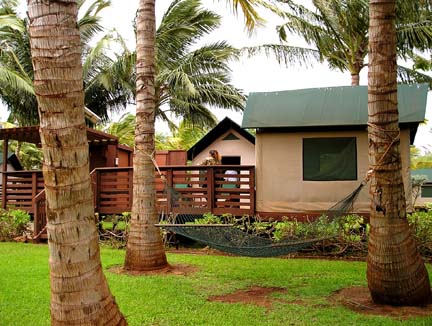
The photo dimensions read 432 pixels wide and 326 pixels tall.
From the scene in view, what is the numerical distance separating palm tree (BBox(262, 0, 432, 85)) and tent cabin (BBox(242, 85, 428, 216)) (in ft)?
13.4

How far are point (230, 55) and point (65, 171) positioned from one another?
14.5m

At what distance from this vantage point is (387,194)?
166 inches

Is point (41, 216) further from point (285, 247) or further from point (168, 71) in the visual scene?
point (168, 71)

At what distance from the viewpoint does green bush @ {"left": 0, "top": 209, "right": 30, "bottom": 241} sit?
962 centimetres

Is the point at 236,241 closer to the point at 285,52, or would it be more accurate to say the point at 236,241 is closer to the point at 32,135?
the point at 32,135

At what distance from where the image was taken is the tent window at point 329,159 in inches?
336

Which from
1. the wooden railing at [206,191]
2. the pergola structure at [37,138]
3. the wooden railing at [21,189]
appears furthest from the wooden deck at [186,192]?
the pergola structure at [37,138]

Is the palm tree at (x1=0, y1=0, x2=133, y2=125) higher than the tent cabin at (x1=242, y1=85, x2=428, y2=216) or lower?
higher

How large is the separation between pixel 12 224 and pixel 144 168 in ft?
17.0

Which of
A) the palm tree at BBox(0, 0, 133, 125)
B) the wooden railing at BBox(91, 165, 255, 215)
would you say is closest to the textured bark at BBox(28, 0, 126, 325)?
the wooden railing at BBox(91, 165, 255, 215)

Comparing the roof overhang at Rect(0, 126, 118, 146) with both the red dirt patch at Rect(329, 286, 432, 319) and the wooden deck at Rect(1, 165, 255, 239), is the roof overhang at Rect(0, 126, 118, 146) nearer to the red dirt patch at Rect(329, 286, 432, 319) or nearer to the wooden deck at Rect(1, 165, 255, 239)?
the wooden deck at Rect(1, 165, 255, 239)

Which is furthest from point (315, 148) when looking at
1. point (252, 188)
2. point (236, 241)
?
point (236, 241)

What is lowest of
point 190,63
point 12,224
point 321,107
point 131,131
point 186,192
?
point 12,224

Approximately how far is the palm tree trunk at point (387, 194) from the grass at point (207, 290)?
1.18ft
